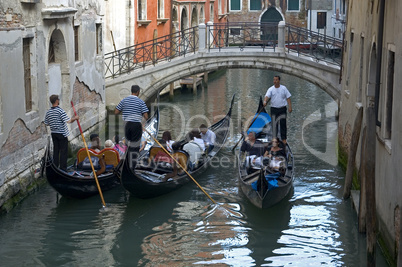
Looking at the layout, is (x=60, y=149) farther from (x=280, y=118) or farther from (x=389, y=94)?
(x=389, y=94)

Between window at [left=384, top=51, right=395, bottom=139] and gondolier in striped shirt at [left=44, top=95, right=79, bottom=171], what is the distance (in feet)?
9.06

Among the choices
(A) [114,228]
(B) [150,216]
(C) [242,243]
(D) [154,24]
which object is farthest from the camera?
(D) [154,24]

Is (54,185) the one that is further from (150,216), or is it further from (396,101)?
(396,101)

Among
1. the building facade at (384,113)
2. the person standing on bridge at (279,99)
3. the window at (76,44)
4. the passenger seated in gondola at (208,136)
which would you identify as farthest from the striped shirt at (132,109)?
the window at (76,44)

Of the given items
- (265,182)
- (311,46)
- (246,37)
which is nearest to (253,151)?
(265,182)

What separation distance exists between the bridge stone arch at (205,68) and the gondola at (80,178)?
165 inches

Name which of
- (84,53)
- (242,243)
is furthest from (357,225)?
(84,53)

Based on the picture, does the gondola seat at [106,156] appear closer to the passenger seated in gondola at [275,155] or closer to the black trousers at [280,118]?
A: the passenger seated in gondola at [275,155]

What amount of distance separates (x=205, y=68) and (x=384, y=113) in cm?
598

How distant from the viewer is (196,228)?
230 inches

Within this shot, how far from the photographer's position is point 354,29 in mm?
7988

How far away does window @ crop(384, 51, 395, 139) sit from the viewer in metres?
5.17

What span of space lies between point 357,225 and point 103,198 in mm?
2335

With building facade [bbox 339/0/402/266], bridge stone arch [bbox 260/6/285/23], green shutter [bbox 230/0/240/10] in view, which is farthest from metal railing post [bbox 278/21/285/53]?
green shutter [bbox 230/0/240/10]
